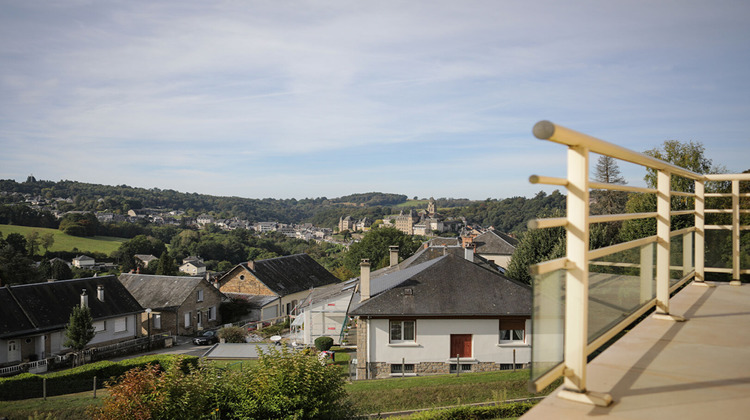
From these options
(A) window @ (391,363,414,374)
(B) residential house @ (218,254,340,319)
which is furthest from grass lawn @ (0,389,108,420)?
(B) residential house @ (218,254,340,319)

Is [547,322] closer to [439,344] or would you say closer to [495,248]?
[439,344]

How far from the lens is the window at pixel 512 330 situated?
20.6 metres

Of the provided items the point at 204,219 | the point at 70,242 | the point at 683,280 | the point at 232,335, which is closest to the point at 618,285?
the point at 683,280

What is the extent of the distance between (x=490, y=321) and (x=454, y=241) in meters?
38.3

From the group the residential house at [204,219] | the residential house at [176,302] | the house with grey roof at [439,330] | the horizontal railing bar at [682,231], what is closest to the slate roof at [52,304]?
the residential house at [176,302]

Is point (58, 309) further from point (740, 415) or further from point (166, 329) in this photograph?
point (740, 415)

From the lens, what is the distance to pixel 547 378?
2.52 metres

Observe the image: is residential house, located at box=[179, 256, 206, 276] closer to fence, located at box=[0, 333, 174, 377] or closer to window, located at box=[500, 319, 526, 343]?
fence, located at box=[0, 333, 174, 377]

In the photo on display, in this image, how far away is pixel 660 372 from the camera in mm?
3242

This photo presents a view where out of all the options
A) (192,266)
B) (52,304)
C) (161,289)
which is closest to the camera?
(52,304)

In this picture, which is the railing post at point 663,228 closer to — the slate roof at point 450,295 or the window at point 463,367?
the slate roof at point 450,295

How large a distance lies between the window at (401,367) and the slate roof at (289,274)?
28.7 meters

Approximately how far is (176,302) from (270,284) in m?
10.2

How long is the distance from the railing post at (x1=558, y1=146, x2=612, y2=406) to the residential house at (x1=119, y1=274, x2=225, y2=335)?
40225 mm
